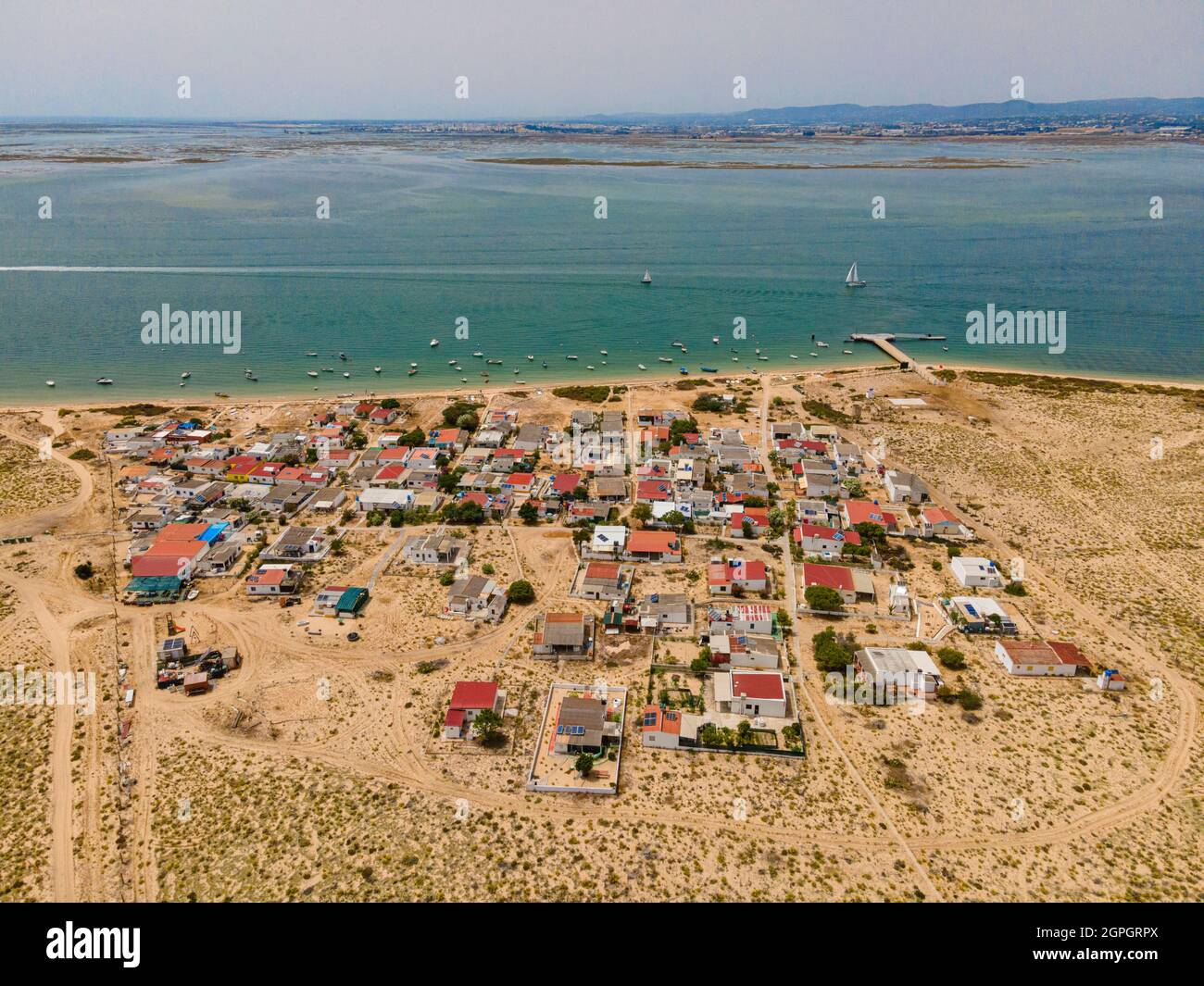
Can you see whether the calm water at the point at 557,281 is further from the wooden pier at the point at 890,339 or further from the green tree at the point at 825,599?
the green tree at the point at 825,599

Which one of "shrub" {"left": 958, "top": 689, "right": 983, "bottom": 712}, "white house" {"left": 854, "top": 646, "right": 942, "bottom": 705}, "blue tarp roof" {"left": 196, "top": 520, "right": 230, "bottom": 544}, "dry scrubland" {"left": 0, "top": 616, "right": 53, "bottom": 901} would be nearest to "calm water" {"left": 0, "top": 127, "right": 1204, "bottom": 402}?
"blue tarp roof" {"left": 196, "top": 520, "right": 230, "bottom": 544}

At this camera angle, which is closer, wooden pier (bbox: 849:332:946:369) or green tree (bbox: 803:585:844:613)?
green tree (bbox: 803:585:844:613)

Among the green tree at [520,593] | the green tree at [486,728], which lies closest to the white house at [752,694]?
the green tree at [486,728]

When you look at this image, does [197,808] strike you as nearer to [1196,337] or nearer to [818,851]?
[818,851]

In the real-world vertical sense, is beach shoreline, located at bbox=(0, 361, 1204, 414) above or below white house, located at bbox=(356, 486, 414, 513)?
above

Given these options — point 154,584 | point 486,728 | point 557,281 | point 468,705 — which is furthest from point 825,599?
point 557,281

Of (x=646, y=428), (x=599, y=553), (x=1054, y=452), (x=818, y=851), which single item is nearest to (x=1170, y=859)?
(x=818, y=851)

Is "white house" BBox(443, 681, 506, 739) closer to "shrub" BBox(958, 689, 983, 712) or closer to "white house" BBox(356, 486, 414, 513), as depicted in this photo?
"white house" BBox(356, 486, 414, 513)
